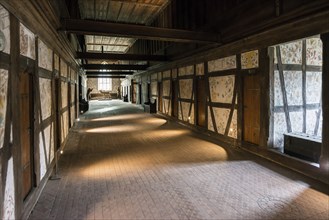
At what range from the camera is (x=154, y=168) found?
4480 mm

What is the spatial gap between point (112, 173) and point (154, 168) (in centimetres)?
78

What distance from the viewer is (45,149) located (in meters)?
3.84

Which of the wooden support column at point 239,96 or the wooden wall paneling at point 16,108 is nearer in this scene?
the wooden wall paneling at point 16,108

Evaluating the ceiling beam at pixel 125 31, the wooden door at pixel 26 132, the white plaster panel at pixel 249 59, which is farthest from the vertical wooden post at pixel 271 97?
the wooden door at pixel 26 132

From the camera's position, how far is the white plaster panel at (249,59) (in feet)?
17.3

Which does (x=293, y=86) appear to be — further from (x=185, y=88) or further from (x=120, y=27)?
(x=185, y=88)

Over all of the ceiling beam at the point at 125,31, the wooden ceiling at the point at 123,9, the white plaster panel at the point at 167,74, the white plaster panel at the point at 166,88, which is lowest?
the white plaster panel at the point at 166,88

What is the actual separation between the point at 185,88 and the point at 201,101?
1.43 m

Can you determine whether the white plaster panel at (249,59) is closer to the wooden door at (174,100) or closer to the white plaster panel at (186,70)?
the white plaster panel at (186,70)

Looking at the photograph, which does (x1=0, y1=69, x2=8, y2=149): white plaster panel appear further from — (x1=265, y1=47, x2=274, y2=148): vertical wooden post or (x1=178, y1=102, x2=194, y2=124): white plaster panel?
(x1=178, y1=102, x2=194, y2=124): white plaster panel

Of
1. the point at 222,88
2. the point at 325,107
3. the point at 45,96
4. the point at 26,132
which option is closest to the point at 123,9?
the point at 222,88

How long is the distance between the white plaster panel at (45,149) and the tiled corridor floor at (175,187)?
0.29 m

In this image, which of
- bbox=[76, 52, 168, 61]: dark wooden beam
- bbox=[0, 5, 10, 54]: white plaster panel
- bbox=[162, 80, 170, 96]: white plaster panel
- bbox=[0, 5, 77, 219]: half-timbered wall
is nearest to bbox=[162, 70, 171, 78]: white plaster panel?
bbox=[162, 80, 170, 96]: white plaster panel

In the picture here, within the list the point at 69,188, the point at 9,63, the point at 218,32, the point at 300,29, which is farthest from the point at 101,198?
the point at 218,32
